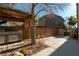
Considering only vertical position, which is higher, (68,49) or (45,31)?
(45,31)

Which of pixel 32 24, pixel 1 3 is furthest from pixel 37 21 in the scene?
pixel 1 3

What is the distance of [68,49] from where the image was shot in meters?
9.66

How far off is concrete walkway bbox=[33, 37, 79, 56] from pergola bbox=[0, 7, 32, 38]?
1.62 feet

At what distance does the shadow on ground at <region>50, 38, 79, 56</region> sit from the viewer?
378 inches

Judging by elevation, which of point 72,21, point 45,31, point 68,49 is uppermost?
point 72,21

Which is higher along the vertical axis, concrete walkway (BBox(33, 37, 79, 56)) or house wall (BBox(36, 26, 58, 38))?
house wall (BBox(36, 26, 58, 38))

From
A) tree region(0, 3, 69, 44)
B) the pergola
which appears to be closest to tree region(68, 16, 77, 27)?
tree region(0, 3, 69, 44)

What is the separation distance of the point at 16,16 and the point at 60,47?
3.23ft

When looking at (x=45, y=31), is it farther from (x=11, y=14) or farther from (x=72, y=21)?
(x=11, y=14)

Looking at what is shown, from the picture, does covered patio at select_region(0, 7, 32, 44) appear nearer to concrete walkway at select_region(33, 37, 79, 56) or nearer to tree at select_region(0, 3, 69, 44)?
tree at select_region(0, 3, 69, 44)

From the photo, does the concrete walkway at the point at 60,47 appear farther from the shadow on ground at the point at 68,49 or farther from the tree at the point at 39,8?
the tree at the point at 39,8

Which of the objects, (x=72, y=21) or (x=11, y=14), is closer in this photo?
(x=72, y=21)

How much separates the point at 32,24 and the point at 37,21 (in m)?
0.12

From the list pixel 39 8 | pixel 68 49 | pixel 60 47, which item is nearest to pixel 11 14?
pixel 39 8
